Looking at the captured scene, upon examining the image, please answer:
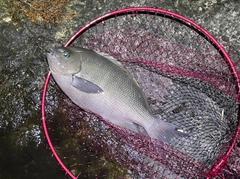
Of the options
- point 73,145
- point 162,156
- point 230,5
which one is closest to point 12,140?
point 73,145

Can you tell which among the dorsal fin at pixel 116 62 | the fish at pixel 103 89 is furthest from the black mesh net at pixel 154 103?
the fish at pixel 103 89

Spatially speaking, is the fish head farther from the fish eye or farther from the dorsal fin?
the dorsal fin

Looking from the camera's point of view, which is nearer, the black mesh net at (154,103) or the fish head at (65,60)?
the fish head at (65,60)

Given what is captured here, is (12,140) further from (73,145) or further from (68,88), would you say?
(68,88)

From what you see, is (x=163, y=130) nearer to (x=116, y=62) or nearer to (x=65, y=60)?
(x=116, y=62)

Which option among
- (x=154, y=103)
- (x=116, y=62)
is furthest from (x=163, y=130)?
(x=116, y=62)

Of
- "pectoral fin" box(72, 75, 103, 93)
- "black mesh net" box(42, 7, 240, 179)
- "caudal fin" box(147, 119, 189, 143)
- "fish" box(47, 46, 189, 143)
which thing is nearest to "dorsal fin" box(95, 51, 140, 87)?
"fish" box(47, 46, 189, 143)

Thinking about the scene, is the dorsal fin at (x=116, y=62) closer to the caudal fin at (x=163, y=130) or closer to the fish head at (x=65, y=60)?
the fish head at (x=65, y=60)
